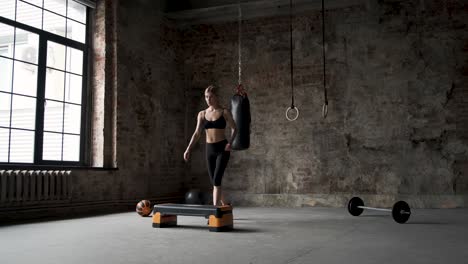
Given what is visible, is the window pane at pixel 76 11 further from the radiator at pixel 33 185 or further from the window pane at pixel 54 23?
the radiator at pixel 33 185

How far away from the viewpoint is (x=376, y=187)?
27.7ft

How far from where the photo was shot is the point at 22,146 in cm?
670

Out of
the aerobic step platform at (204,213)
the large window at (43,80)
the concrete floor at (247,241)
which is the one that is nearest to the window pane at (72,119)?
the large window at (43,80)

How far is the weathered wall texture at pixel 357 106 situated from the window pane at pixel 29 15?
3.77 m

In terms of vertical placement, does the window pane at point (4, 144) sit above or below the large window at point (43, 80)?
below

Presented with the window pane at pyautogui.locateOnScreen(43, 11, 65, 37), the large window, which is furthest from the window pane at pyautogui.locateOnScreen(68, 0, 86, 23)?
the window pane at pyautogui.locateOnScreen(43, 11, 65, 37)

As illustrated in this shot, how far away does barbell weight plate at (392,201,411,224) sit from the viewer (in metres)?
5.73

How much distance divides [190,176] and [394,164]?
420 cm

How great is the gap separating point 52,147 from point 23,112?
2.49 ft

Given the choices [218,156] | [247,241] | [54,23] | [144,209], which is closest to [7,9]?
[54,23]

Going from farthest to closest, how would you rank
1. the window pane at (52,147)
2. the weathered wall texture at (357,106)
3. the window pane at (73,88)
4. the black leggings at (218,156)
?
the weathered wall texture at (357,106) < the window pane at (73,88) < the window pane at (52,147) < the black leggings at (218,156)

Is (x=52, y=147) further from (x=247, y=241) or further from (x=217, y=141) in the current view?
(x=247, y=241)

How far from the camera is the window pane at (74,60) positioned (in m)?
7.72

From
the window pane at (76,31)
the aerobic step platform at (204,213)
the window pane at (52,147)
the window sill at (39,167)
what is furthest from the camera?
the window pane at (76,31)
